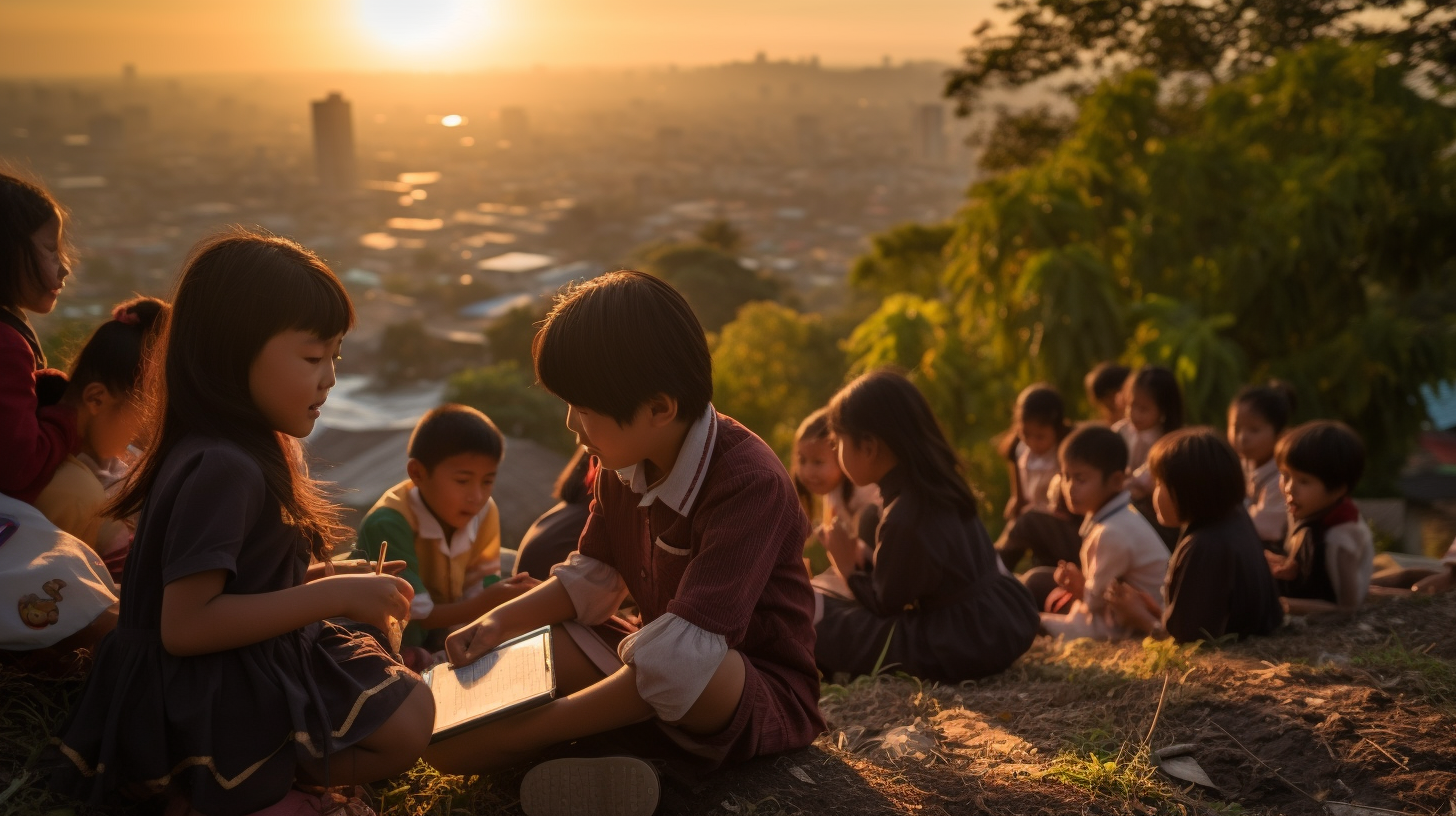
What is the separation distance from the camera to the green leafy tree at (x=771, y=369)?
24.2m

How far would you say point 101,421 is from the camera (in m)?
3.04

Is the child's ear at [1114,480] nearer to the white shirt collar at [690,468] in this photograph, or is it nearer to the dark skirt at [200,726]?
the white shirt collar at [690,468]

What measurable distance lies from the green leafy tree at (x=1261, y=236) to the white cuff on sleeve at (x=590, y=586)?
25.5 ft

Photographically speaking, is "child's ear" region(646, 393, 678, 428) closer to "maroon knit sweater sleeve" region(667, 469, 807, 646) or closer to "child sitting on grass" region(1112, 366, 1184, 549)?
"maroon knit sweater sleeve" region(667, 469, 807, 646)

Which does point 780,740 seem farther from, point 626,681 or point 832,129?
point 832,129

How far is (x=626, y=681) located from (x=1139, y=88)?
10949 mm

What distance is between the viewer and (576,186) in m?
83.4

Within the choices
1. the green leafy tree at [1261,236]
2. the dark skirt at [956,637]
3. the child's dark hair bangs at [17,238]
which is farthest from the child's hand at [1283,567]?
the green leafy tree at [1261,236]

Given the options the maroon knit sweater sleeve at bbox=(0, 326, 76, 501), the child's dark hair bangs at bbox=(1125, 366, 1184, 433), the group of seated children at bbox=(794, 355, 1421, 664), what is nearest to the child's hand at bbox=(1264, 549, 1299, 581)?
the group of seated children at bbox=(794, 355, 1421, 664)

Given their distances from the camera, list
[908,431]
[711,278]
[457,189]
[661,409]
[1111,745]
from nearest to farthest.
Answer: [661,409]
[1111,745]
[908,431]
[711,278]
[457,189]

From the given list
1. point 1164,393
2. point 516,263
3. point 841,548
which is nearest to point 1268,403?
point 1164,393

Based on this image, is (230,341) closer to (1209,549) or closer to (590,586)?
(590,586)

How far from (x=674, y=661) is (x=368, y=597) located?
0.63m

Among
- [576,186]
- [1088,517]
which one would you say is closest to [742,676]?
[1088,517]
